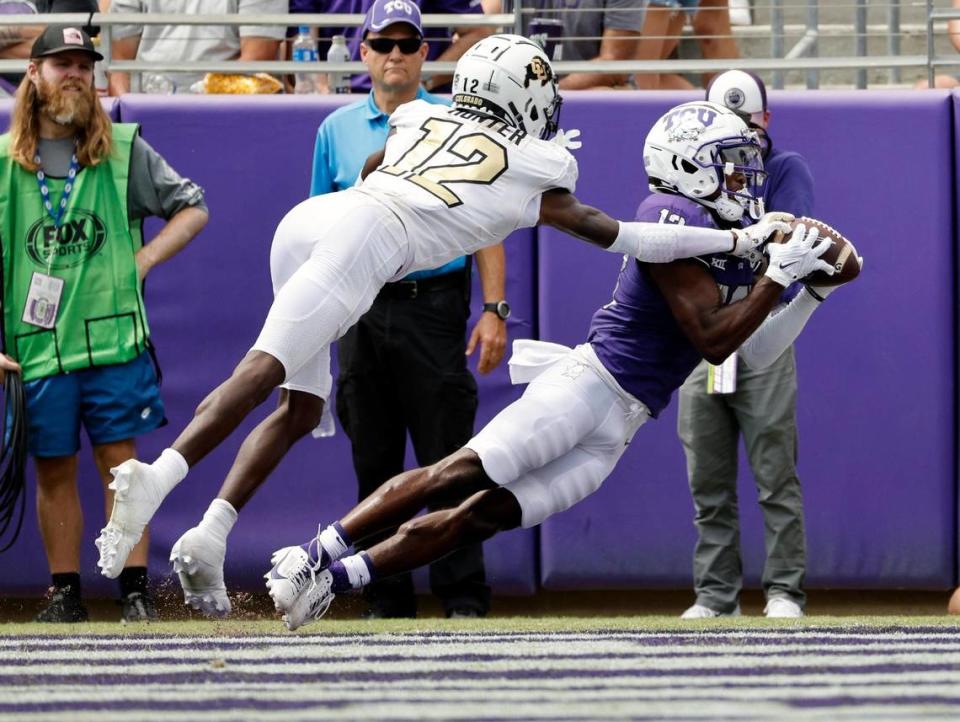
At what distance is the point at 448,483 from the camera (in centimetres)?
514

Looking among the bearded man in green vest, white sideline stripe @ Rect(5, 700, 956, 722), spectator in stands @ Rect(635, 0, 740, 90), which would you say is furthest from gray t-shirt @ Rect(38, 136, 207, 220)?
white sideline stripe @ Rect(5, 700, 956, 722)

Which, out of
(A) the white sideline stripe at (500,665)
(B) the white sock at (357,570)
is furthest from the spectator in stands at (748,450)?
(A) the white sideline stripe at (500,665)

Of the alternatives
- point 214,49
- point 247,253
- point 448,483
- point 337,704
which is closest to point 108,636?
point 448,483

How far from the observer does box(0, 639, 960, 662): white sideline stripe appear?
4.21 meters

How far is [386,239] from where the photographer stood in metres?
5.09

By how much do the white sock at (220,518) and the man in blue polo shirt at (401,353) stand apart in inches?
53.1

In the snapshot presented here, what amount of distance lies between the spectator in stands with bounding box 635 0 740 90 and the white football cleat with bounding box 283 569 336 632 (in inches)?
128

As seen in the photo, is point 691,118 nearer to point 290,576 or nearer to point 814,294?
point 814,294

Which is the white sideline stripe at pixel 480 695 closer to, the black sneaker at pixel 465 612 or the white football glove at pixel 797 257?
the white football glove at pixel 797 257

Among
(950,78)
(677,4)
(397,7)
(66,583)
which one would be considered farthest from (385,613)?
(950,78)

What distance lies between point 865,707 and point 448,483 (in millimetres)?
2058

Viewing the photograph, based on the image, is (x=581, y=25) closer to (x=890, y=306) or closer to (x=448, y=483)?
(x=890, y=306)

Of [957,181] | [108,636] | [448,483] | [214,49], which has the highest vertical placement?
[214,49]

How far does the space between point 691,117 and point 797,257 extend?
64 cm
